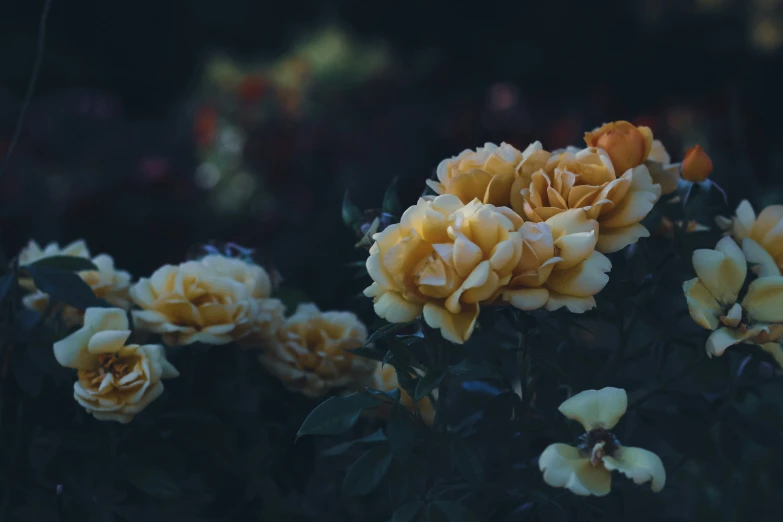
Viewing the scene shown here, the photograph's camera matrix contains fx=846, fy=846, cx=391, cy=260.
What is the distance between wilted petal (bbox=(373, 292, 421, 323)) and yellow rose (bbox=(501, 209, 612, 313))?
0.09m

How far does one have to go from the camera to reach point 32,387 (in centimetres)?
100

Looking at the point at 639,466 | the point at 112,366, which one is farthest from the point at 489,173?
the point at 112,366

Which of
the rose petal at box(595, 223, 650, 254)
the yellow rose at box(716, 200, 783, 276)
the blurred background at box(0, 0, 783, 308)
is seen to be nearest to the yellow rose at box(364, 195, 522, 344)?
the rose petal at box(595, 223, 650, 254)

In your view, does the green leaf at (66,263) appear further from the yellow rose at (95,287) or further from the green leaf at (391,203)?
the green leaf at (391,203)

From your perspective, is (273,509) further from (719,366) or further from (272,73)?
(272,73)

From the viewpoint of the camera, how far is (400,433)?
87cm

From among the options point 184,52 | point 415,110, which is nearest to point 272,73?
point 415,110

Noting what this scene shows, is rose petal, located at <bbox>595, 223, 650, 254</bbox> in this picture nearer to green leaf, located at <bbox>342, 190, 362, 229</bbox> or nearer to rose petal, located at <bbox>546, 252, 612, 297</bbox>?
rose petal, located at <bbox>546, 252, 612, 297</bbox>

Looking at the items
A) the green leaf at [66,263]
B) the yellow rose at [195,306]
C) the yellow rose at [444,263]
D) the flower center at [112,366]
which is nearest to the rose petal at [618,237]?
the yellow rose at [444,263]

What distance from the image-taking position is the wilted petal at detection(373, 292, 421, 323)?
802 millimetres

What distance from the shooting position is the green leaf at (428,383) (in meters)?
0.83

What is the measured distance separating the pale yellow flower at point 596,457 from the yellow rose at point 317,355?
0.36 m

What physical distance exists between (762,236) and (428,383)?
1.50 feet

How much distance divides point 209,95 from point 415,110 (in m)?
1.87
